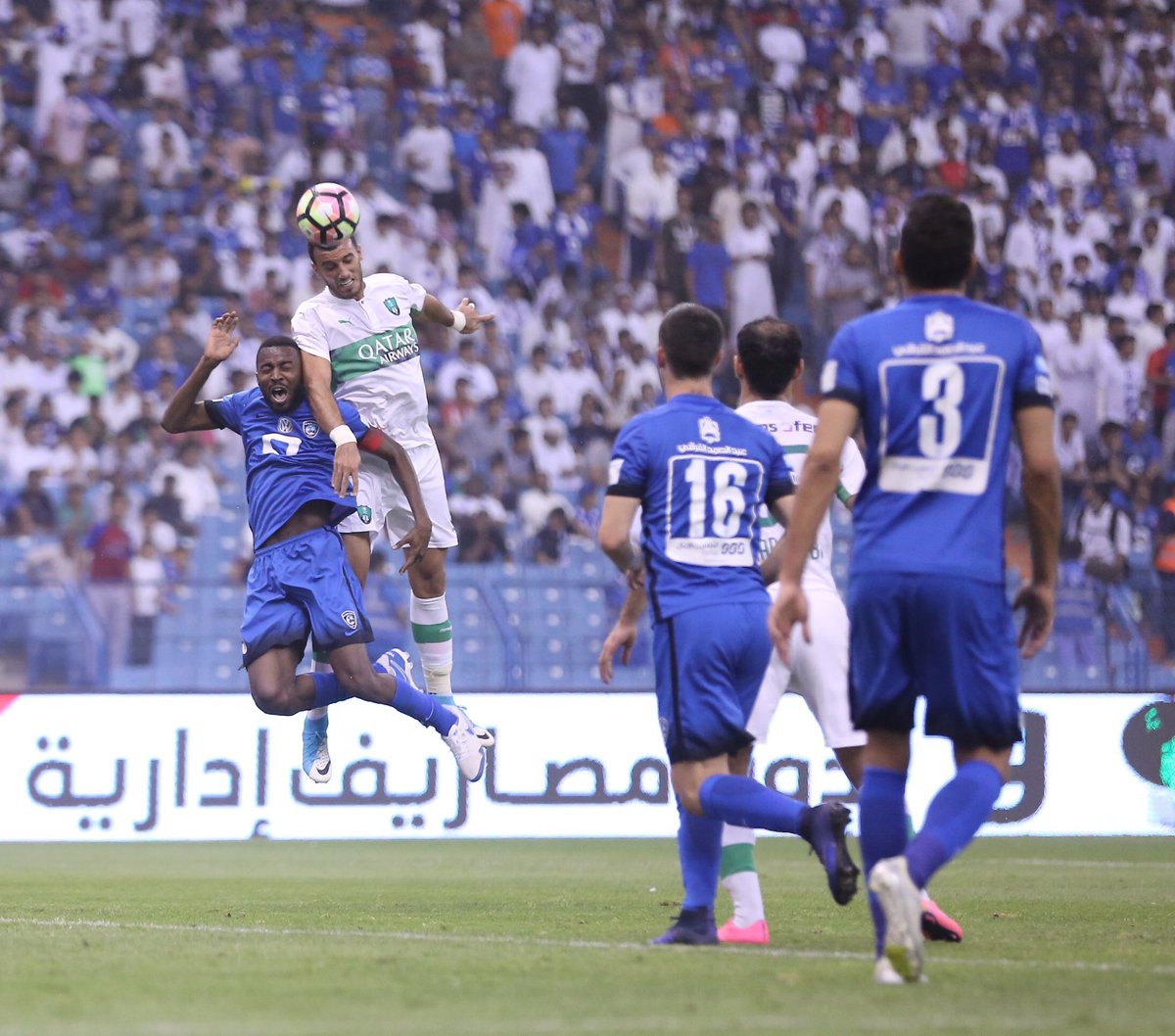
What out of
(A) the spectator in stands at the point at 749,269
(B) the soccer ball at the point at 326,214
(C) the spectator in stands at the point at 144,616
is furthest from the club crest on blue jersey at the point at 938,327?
(A) the spectator in stands at the point at 749,269

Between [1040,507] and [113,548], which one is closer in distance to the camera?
[1040,507]

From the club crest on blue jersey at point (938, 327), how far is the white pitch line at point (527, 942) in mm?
1920

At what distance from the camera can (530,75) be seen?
2236cm

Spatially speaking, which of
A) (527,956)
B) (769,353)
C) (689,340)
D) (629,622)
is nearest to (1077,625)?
(769,353)

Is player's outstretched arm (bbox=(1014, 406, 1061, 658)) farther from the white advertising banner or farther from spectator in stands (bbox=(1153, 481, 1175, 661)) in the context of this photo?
spectator in stands (bbox=(1153, 481, 1175, 661))

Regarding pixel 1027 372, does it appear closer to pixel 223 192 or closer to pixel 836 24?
pixel 223 192

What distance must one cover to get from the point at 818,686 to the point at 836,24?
18007 mm

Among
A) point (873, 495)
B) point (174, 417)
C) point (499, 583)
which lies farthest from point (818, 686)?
point (499, 583)

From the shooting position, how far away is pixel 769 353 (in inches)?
302

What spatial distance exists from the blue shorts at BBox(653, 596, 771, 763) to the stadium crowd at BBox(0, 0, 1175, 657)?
1003cm

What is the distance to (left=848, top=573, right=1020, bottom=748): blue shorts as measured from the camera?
5.49m

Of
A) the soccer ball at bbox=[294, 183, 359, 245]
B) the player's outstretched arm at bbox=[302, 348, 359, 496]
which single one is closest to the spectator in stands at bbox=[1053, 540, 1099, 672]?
the player's outstretched arm at bbox=[302, 348, 359, 496]

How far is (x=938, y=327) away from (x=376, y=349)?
432cm

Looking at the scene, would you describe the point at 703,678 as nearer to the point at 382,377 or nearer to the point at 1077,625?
the point at 382,377
